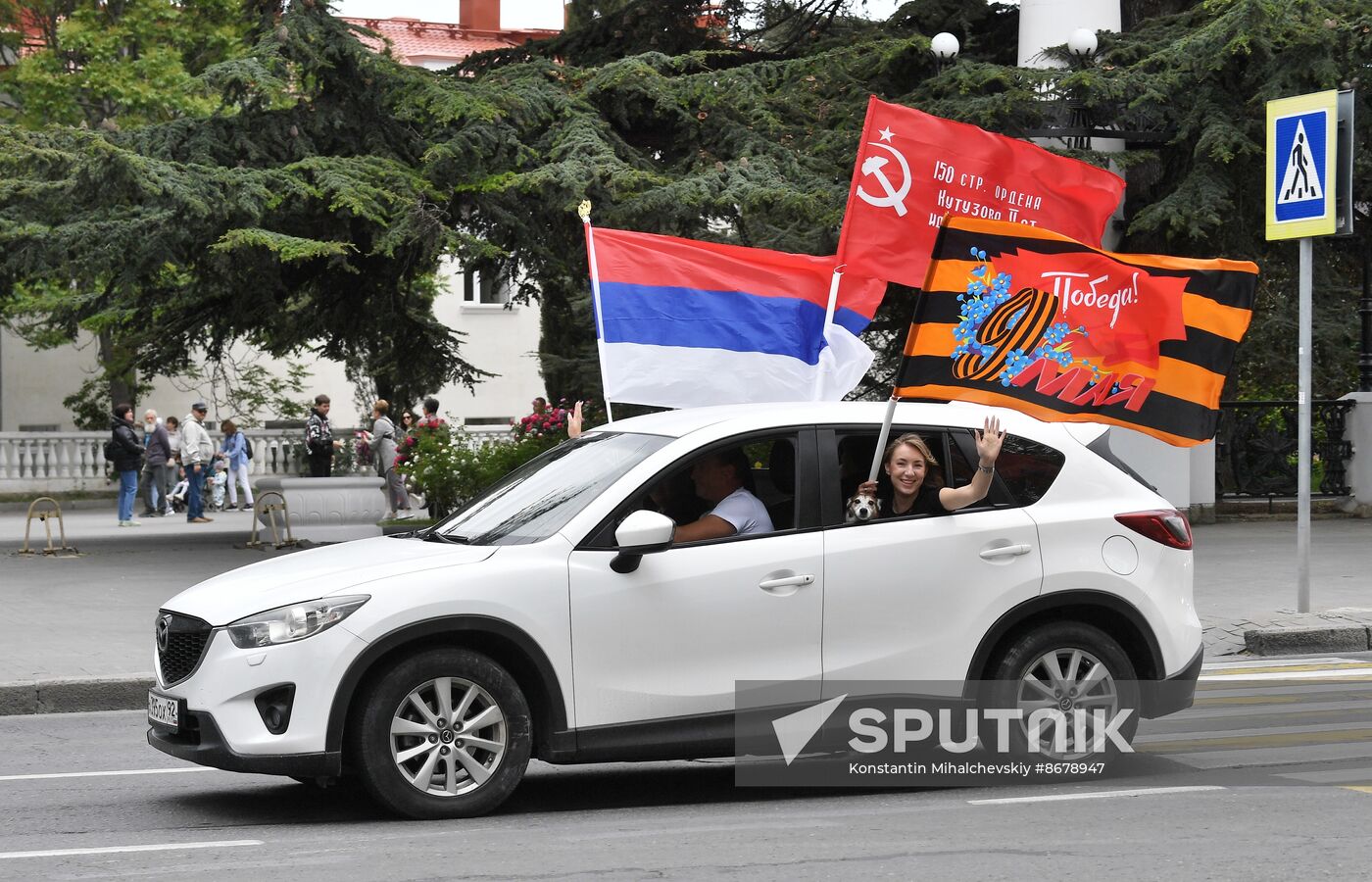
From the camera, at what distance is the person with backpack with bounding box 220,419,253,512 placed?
33.3 m

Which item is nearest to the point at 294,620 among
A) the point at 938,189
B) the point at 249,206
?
the point at 938,189

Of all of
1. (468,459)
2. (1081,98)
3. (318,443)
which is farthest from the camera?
(318,443)

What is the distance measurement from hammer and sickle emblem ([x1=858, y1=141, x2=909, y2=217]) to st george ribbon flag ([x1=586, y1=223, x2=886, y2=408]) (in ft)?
2.70

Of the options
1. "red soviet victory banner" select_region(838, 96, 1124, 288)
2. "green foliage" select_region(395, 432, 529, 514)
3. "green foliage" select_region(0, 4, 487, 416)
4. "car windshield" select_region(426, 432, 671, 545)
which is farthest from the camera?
"green foliage" select_region(395, 432, 529, 514)

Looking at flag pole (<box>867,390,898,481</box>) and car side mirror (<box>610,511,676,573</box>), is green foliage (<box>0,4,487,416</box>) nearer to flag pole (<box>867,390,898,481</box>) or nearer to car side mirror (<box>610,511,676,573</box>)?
flag pole (<box>867,390,898,481</box>)

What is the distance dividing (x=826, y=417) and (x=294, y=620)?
254 cm

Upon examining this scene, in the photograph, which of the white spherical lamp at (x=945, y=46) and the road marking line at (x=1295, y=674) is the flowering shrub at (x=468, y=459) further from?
the road marking line at (x=1295, y=674)

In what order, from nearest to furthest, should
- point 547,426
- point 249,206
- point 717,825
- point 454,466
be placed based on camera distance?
point 717,825, point 249,206, point 547,426, point 454,466

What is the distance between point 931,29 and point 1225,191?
4.78 metres

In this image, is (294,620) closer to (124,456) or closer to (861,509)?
(861,509)

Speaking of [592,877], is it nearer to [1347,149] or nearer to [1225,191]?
[1347,149]

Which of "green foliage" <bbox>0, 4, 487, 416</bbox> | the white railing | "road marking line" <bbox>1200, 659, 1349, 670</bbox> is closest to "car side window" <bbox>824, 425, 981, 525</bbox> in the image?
"road marking line" <bbox>1200, 659, 1349, 670</bbox>

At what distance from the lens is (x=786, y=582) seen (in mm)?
7078

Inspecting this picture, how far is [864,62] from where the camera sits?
20.3 m
